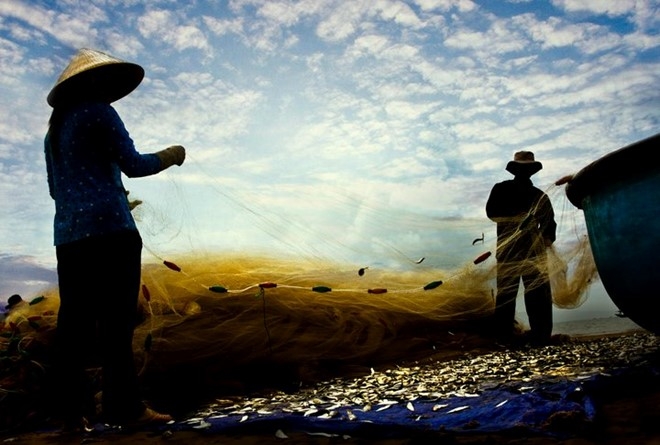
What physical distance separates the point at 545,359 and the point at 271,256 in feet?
9.93

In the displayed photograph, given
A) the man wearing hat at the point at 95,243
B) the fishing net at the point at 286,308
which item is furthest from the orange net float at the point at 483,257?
the man wearing hat at the point at 95,243

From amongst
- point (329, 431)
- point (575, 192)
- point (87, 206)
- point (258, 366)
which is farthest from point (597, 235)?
point (87, 206)

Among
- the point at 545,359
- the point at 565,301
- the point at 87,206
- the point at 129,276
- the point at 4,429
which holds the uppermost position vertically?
the point at 87,206

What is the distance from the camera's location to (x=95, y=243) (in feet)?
12.2

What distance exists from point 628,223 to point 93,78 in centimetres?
398

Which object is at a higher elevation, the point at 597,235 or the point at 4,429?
the point at 597,235

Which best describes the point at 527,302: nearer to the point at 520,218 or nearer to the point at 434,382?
the point at 520,218

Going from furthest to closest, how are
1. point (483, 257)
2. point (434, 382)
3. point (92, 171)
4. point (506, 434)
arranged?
point (483, 257) < point (434, 382) < point (92, 171) < point (506, 434)

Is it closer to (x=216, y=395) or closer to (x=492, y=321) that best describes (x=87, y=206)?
(x=216, y=395)

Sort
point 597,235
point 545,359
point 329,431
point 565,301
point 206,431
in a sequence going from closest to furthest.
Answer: point 329,431 < point 206,431 < point 597,235 < point 545,359 < point 565,301

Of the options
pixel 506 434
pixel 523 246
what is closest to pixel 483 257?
pixel 523 246

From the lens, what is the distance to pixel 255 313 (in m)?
5.65

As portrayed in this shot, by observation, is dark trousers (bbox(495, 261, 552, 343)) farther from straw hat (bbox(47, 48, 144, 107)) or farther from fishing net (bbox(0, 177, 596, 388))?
straw hat (bbox(47, 48, 144, 107))

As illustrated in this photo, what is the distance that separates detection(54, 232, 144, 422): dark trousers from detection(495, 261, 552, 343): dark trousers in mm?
4200
